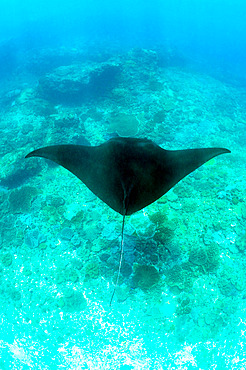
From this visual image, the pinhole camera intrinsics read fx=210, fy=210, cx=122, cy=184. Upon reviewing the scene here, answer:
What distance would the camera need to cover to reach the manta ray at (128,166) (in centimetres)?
346

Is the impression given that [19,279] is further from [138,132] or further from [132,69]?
[132,69]

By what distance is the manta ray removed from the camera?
346 centimetres

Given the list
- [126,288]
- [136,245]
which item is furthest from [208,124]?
[126,288]

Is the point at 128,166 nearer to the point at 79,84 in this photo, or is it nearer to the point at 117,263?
the point at 117,263

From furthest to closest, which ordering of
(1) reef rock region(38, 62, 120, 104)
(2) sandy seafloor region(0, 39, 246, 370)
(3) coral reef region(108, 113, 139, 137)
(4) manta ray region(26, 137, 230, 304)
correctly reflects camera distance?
1. (1) reef rock region(38, 62, 120, 104)
2. (3) coral reef region(108, 113, 139, 137)
3. (2) sandy seafloor region(0, 39, 246, 370)
4. (4) manta ray region(26, 137, 230, 304)

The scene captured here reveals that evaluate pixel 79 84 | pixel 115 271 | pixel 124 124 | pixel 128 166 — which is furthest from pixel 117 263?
pixel 79 84

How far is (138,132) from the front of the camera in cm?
1223

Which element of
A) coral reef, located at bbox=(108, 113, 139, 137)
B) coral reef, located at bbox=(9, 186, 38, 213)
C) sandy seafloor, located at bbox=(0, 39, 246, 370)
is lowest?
sandy seafloor, located at bbox=(0, 39, 246, 370)

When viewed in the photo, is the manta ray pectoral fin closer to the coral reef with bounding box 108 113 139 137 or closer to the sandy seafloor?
the sandy seafloor

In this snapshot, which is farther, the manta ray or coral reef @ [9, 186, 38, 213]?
coral reef @ [9, 186, 38, 213]

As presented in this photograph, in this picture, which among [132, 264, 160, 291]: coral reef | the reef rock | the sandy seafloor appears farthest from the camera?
the reef rock

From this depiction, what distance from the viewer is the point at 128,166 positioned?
379cm

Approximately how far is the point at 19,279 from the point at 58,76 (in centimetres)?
1608

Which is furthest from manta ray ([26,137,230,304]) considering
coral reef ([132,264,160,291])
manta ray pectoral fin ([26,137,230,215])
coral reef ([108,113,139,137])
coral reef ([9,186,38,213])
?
coral reef ([108,113,139,137])
